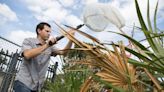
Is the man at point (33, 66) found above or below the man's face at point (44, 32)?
below

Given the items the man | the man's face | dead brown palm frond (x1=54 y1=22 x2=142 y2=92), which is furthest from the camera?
the man's face

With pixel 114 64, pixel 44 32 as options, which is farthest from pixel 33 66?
pixel 114 64

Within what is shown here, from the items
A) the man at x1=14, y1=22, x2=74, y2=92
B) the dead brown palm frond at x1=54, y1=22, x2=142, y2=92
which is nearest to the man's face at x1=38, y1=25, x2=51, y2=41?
the man at x1=14, y1=22, x2=74, y2=92

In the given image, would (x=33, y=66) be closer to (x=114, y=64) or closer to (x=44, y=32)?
(x=44, y=32)

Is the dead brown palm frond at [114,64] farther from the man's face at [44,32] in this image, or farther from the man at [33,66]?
the man's face at [44,32]

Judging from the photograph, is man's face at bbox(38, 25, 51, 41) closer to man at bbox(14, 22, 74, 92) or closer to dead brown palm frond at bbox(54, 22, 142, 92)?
man at bbox(14, 22, 74, 92)

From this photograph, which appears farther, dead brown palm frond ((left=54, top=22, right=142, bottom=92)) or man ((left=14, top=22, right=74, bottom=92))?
man ((left=14, top=22, right=74, bottom=92))

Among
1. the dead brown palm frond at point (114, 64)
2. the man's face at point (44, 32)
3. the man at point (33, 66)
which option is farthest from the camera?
the man's face at point (44, 32)

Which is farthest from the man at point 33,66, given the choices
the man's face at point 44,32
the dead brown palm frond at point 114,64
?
the dead brown palm frond at point 114,64

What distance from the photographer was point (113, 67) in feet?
5.97

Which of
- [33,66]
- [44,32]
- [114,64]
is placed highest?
[44,32]

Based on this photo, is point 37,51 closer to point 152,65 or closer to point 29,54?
point 29,54

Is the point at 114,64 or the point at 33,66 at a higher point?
the point at 33,66

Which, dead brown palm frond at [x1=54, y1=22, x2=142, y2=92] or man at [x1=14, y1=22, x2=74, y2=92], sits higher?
man at [x1=14, y1=22, x2=74, y2=92]
